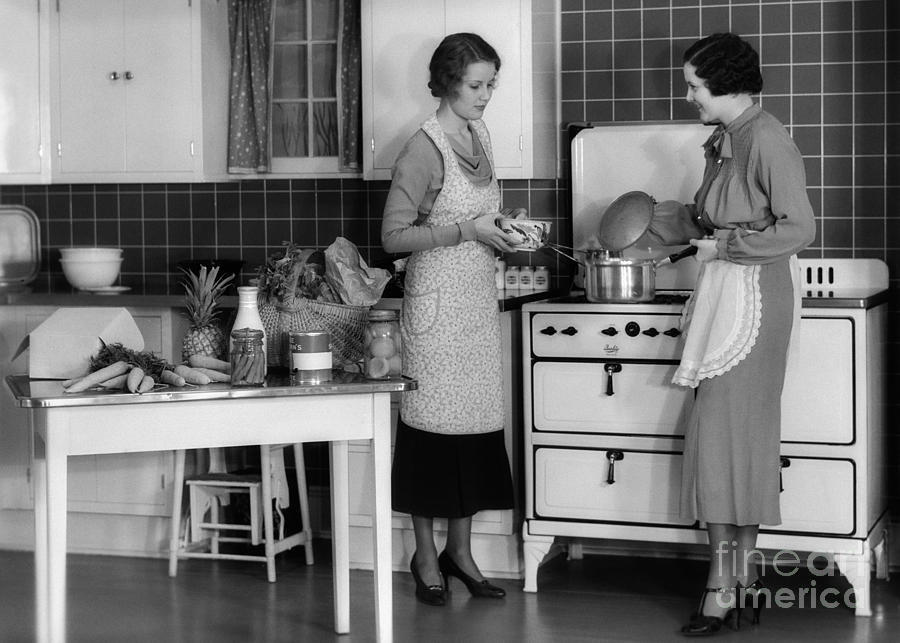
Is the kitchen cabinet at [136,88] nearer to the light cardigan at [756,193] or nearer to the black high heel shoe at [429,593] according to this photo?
the black high heel shoe at [429,593]

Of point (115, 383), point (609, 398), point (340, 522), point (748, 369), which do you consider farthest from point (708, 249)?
point (115, 383)

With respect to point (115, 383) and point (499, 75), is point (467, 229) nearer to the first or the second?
point (499, 75)

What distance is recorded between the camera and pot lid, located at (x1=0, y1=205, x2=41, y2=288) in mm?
4828

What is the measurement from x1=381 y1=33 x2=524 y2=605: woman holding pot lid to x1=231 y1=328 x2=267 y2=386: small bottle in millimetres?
717

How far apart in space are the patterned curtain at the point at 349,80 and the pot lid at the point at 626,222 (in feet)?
3.58

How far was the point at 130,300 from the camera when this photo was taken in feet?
14.0

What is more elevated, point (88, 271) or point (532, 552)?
point (88, 271)

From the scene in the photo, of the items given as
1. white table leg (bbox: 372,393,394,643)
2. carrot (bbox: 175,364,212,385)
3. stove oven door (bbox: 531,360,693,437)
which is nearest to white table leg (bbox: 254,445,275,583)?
stove oven door (bbox: 531,360,693,437)

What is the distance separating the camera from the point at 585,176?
4.34m

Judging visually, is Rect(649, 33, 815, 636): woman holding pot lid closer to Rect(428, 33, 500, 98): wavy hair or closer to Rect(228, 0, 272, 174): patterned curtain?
Rect(428, 33, 500, 98): wavy hair

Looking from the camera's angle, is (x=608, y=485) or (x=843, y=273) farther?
(x=843, y=273)

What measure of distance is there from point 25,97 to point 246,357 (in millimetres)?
2129

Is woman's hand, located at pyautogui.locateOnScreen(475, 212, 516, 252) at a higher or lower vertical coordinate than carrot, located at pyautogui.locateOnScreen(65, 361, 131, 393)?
higher

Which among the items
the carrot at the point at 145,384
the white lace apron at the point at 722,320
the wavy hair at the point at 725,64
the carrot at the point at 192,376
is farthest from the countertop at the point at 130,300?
the carrot at the point at 145,384
